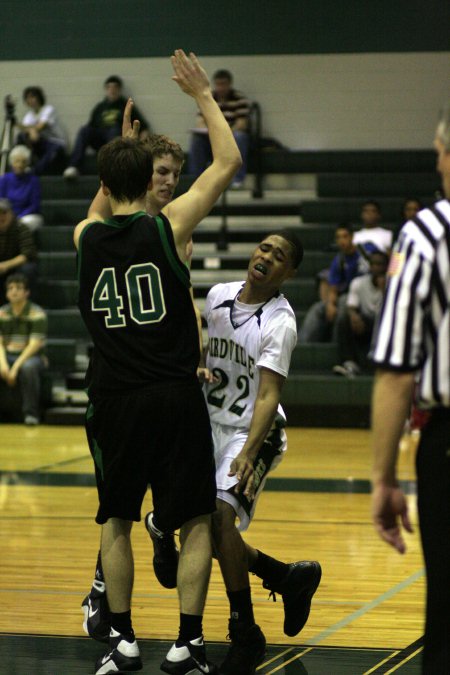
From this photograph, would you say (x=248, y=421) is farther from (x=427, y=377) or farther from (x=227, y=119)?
(x=227, y=119)

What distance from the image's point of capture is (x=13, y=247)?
12.5 m

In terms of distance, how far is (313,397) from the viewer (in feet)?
38.1

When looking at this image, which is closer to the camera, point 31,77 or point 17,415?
point 17,415

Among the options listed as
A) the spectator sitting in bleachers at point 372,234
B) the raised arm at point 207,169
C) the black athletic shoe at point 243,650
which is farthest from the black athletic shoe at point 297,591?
the spectator sitting in bleachers at point 372,234

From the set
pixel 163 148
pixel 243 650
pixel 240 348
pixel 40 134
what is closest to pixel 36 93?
pixel 40 134

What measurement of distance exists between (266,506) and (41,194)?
8317 millimetres

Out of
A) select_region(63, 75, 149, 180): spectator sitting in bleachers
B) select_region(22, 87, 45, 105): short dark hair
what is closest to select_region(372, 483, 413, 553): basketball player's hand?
select_region(63, 75, 149, 180): spectator sitting in bleachers

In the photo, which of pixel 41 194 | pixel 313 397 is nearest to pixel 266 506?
pixel 313 397

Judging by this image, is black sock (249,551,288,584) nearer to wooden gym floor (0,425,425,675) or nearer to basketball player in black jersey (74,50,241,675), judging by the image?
wooden gym floor (0,425,425,675)

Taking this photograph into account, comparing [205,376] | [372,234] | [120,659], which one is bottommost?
[120,659]

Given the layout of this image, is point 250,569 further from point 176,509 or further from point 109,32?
point 109,32

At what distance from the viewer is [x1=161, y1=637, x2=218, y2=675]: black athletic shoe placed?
382cm

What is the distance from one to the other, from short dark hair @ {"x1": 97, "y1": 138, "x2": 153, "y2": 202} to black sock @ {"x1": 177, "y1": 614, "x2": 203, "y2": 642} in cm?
134

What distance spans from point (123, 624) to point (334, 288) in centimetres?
834
